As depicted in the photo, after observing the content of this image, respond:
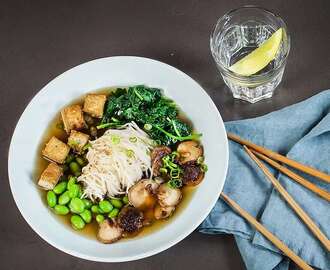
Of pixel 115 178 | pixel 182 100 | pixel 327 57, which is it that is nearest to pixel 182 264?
pixel 115 178

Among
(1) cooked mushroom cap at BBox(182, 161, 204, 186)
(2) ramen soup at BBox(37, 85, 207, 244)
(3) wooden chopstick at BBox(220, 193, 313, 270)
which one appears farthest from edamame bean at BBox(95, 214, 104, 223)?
(3) wooden chopstick at BBox(220, 193, 313, 270)

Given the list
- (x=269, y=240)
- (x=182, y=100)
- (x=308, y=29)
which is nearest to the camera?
(x=269, y=240)

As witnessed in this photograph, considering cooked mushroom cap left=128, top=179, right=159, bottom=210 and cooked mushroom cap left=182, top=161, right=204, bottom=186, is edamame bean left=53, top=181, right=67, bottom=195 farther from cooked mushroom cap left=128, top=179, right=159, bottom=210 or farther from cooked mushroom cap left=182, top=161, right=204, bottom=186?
cooked mushroom cap left=182, top=161, right=204, bottom=186

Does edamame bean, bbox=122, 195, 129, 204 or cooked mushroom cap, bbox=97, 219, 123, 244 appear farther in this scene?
edamame bean, bbox=122, 195, 129, 204

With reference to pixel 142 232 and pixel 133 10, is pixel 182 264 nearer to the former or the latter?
pixel 142 232

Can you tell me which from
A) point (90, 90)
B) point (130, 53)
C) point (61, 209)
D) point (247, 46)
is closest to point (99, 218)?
point (61, 209)

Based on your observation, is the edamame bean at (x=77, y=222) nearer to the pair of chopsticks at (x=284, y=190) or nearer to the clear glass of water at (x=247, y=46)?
the pair of chopsticks at (x=284, y=190)
